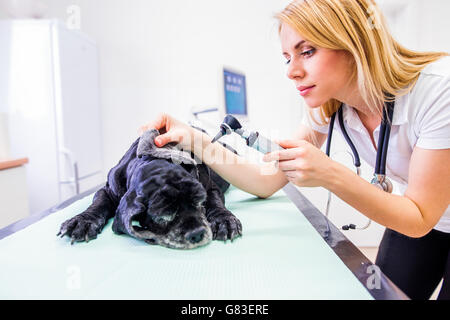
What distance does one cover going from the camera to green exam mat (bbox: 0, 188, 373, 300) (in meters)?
0.48

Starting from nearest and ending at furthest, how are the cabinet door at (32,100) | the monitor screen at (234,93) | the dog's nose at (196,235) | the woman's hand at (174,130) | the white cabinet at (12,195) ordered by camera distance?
the dog's nose at (196,235) → the woman's hand at (174,130) → the white cabinet at (12,195) → the monitor screen at (234,93) → the cabinet door at (32,100)

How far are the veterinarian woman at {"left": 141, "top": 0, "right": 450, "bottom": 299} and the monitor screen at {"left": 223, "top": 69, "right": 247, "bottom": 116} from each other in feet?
3.14

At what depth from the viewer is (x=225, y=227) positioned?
0.73 meters

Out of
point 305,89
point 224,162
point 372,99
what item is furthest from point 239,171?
point 372,99

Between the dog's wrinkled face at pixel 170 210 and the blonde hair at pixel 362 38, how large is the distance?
0.49 metres

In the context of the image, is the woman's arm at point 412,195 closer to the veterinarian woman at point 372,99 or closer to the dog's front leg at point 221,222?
the veterinarian woman at point 372,99

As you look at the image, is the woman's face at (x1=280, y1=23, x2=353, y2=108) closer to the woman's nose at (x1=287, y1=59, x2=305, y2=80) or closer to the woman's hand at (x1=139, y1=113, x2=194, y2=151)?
the woman's nose at (x1=287, y1=59, x2=305, y2=80)

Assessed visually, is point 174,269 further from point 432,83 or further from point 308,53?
point 432,83

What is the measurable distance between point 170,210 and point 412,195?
1.95 feet

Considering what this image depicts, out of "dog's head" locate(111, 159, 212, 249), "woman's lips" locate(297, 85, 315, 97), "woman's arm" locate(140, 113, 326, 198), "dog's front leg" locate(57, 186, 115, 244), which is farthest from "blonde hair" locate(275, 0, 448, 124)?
"dog's front leg" locate(57, 186, 115, 244)

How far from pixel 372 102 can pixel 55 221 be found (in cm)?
96

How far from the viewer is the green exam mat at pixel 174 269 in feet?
1.57

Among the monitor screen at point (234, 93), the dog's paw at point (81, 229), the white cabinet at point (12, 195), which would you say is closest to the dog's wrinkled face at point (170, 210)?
the dog's paw at point (81, 229)

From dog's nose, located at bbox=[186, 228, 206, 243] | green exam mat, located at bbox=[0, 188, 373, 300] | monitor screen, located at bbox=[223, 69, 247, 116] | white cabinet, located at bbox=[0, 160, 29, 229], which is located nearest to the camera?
green exam mat, located at bbox=[0, 188, 373, 300]
